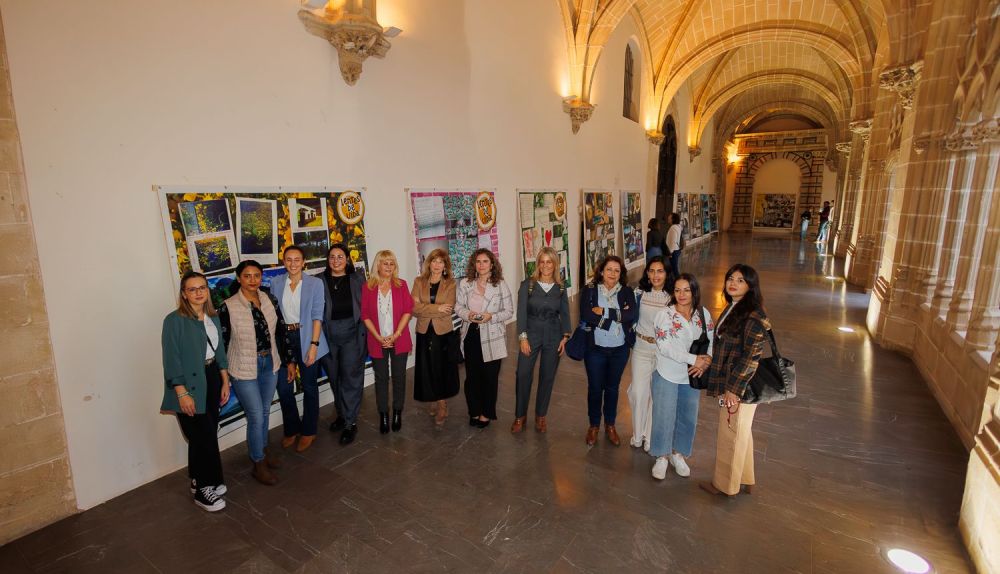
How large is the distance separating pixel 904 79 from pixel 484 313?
7885mm

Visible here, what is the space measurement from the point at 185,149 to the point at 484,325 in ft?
8.66

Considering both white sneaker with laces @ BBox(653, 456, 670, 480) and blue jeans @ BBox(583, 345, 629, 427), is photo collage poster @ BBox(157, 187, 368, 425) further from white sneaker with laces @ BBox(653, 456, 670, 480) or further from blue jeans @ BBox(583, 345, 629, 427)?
white sneaker with laces @ BBox(653, 456, 670, 480)

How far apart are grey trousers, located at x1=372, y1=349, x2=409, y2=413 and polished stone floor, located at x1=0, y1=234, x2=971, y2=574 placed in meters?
0.29

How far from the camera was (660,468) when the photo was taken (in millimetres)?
3549

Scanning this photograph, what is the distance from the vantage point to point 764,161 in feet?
90.5

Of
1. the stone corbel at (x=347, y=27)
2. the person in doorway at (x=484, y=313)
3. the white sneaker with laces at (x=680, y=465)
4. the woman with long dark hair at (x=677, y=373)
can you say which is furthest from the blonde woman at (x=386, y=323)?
the white sneaker with laces at (x=680, y=465)

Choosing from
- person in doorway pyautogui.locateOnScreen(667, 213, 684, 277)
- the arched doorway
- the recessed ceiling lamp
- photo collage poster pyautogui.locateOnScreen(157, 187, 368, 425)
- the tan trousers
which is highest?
the arched doorway

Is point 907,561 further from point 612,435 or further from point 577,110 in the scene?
point 577,110

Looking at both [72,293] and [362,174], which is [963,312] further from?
[72,293]

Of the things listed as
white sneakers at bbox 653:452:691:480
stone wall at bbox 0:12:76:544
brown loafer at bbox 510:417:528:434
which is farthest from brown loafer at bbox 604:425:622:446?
stone wall at bbox 0:12:76:544

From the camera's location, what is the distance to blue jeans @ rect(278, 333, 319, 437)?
381cm

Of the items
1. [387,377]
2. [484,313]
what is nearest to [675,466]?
[484,313]

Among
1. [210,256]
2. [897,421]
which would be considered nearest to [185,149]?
[210,256]

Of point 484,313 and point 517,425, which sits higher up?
→ point 484,313
